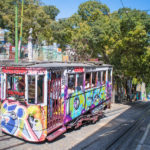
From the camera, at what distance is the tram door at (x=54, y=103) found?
683 cm

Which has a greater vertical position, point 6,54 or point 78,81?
point 6,54

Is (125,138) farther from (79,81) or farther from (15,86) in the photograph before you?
(15,86)

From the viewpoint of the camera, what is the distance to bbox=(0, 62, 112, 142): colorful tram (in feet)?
21.0

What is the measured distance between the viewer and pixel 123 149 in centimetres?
727

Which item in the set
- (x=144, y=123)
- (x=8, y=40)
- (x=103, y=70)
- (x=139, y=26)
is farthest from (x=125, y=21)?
(x=8, y=40)

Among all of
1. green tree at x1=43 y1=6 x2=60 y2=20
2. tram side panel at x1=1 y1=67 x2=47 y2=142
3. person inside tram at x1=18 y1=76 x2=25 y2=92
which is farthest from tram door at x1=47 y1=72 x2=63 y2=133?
green tree at x1=43 y1=6 x2=60 y2=20

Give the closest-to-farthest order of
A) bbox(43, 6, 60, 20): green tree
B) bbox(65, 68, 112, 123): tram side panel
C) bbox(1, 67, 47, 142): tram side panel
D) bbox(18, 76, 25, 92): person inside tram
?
1. bbox(1, 67, 47, 142): tram side panel
2. bbox(18, 76, 25, 92): person inside tram
3. bbox(65, 68, 112, 123): tram side panel
4. bbox(43, 6, 60, 20): green tree

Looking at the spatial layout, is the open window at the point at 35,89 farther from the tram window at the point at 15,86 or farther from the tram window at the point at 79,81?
the tram window at the point at 79,81

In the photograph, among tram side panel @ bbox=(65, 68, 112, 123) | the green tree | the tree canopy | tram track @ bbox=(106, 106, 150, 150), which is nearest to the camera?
tram track @ bbox=(106, 106, 150, 150)

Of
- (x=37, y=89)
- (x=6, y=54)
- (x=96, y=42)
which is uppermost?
(x=96, y=42)

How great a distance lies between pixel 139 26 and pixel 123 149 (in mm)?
10267

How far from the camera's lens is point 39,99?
21.3ft

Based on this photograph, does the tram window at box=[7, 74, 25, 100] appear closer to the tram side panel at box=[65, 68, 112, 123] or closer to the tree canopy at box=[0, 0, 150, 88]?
the tram side panel at box=[65, 68, 112, 123]

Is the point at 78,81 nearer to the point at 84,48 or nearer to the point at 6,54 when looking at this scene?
the point at 84,48
